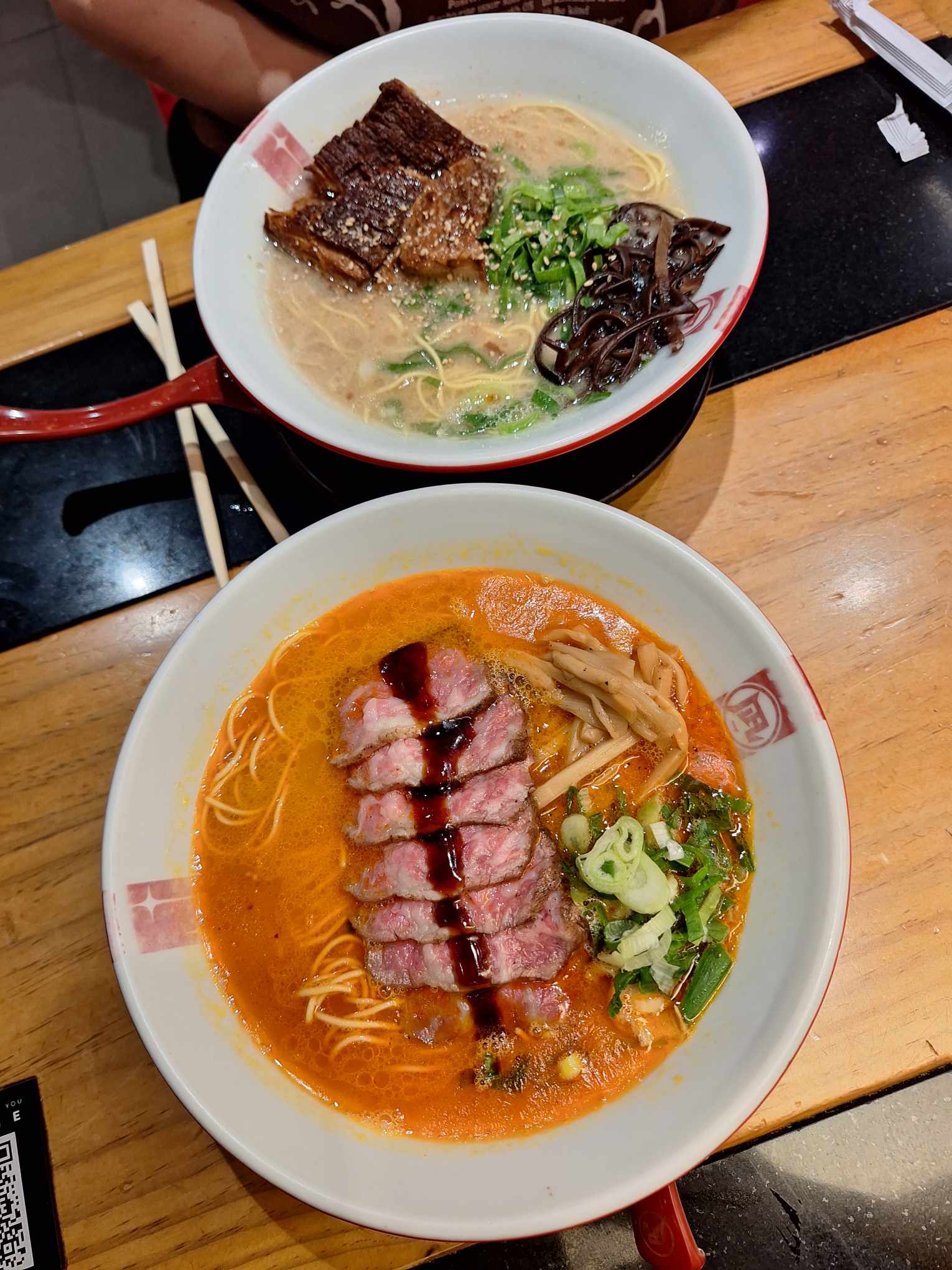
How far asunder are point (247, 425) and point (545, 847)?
1.32 m

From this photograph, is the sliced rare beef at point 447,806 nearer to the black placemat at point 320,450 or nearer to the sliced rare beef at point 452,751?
the sliced rare beef at point 452,751

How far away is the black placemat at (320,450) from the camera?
2.05 m

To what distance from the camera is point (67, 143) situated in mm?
4129

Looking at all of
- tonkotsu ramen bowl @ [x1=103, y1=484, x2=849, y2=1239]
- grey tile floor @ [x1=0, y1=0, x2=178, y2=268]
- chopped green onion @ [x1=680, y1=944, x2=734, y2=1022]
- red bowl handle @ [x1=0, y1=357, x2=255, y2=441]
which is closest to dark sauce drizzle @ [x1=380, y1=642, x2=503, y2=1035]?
tonkotsu ramen bowl @ [x1=103, y1=484, x2=849, y2=1239]

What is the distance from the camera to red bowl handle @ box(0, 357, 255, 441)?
6.24 ft

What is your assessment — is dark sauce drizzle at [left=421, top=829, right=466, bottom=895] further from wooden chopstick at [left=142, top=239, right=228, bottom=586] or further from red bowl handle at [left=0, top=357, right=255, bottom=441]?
red bowl handle at [left=0, top=357, right=255, bottom=441]

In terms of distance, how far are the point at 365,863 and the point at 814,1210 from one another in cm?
145

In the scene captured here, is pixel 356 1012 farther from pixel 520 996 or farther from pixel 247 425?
pixel 247 425

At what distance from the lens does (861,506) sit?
2.01 m

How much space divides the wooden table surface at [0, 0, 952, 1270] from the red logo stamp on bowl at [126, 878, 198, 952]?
300mm

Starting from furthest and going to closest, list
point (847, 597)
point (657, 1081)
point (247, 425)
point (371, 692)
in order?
point (247, 425) → point (847, 597) → point (371, 692) → point (657, 1081)

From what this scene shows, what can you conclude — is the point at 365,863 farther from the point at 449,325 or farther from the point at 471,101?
the point at 471,101

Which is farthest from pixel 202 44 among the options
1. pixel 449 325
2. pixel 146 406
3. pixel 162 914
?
Answer: pixel 162 914

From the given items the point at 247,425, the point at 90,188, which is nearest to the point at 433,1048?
the point at 247,425
